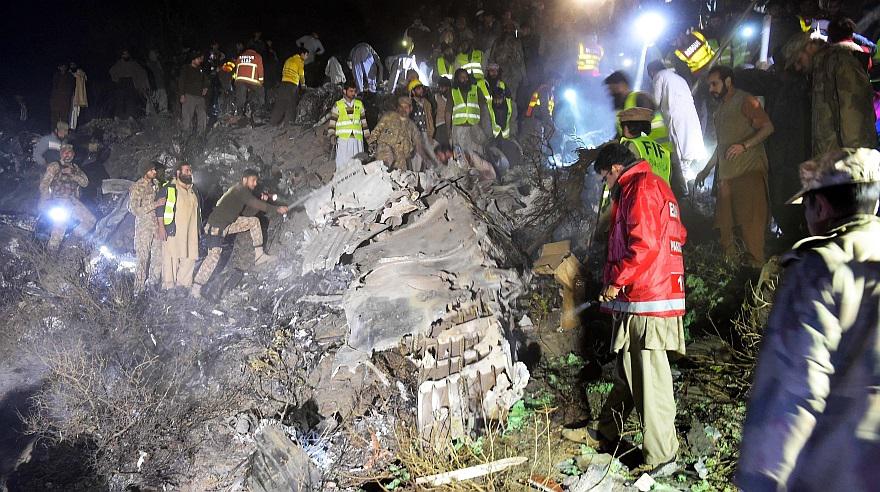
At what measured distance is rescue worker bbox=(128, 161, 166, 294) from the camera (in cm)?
746

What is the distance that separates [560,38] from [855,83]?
1174cm

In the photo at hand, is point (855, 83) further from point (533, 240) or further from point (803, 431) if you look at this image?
point (803, 431)

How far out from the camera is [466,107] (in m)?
9.31

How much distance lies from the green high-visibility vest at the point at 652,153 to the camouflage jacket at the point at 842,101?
5.02ft

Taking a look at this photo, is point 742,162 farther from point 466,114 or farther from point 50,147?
point 50,147

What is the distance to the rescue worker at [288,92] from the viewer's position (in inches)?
483

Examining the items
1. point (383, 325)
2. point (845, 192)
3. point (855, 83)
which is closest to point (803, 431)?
point (845, 192)

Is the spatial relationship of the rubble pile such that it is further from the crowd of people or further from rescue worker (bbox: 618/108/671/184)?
rescue worker (bbox: 618/108/671/184)

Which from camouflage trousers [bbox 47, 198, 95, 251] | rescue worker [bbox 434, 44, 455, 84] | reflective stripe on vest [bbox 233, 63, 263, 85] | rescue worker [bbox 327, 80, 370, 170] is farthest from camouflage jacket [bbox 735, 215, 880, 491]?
reflective stripe on vest [bbox 233, 63, 263, 85]

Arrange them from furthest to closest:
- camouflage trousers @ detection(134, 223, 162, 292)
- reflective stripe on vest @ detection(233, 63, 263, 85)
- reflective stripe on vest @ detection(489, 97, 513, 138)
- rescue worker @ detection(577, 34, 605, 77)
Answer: rescue worker @ detection(577, 34, 605, 77)
reflective stripe on vest @ detection(233, 63, 263, 85)
reflective stripe on vest @ detection(489, 97, 513, 138)
camouflage trousers @ detection(134, 223, 162, 292)

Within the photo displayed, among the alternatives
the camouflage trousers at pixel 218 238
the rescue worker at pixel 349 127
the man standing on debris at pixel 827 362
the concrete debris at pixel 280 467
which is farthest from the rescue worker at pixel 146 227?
the man standing on debris at pixel 827 362

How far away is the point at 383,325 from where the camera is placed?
4.09 metres

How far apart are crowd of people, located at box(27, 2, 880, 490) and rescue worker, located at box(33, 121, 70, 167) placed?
115mm

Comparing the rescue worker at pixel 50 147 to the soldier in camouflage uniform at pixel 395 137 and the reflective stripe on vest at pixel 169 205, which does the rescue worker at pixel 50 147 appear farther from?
the soldier in camouflage uniform at pixel 395 137
